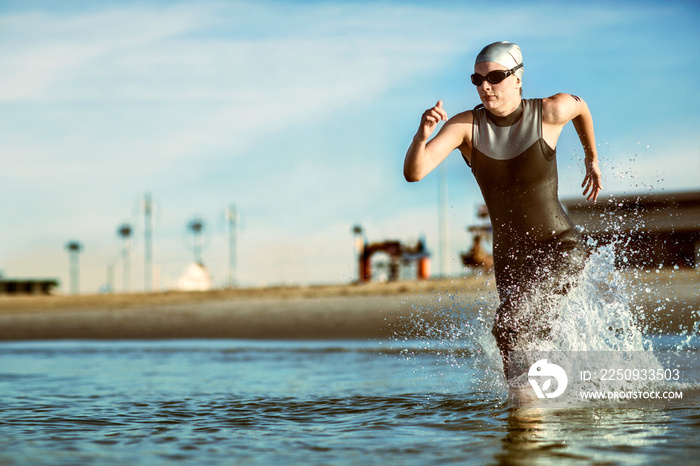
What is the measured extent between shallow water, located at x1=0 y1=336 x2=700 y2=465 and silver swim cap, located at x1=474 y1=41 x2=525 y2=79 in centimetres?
189

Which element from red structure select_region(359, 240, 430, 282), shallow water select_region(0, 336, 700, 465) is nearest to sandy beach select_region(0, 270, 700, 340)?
shallow water select_region(0, 336, 700, 465)

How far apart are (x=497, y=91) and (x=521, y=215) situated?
27.3 inches

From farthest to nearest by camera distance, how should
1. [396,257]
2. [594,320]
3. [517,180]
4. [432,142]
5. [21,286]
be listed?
1. [21,286]
2. [396,257]
3. [594,320]
4. [517,180]
5. [432,142]

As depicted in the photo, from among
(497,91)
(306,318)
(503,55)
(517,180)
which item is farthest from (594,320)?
(306,318)

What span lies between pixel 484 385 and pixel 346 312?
1021cm

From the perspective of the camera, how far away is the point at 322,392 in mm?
6113

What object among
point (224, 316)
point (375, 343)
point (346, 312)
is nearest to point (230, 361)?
point (375, 343)

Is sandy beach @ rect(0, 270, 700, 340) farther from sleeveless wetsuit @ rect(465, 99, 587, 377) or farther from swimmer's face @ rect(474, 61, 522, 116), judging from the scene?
swimmer's face @ rect(474, 61, 522, 116)

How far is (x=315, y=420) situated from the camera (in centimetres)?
471

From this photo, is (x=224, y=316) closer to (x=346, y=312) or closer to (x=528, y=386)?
(x=346, y=312)

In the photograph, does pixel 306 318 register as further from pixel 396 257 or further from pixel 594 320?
pixel 396 257

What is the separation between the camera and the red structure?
145 ft

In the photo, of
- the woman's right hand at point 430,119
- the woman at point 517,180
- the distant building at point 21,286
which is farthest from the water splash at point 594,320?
the distant building at point 21,286

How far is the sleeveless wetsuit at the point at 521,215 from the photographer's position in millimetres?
4441
